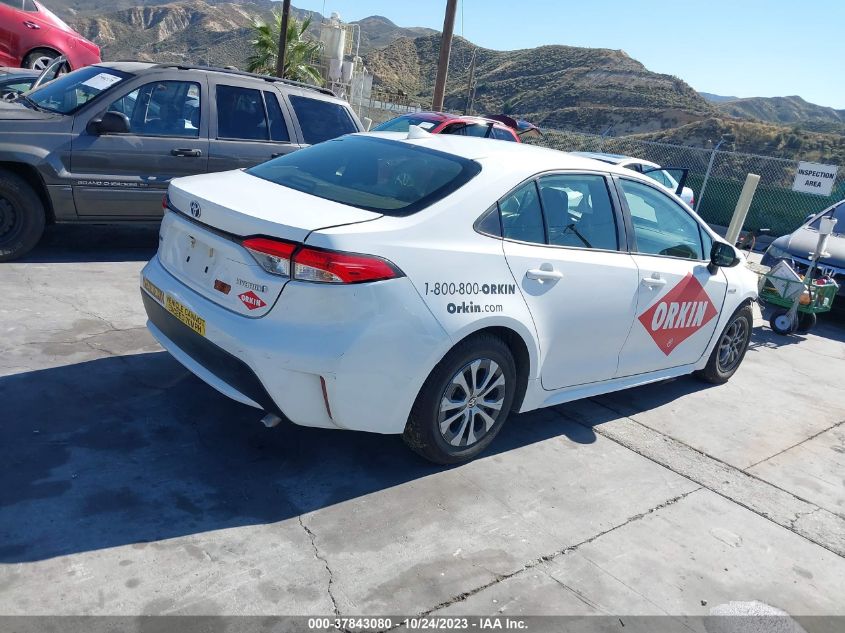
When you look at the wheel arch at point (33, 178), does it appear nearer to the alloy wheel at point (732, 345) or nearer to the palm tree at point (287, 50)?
the alloy wheel at point (732, 345)

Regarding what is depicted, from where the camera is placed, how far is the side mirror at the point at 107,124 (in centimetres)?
644

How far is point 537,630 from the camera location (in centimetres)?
290

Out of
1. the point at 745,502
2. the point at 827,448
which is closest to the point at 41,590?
the point at 745,502

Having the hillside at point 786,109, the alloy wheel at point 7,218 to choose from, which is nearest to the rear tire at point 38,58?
the alloy wheel at point 7,218

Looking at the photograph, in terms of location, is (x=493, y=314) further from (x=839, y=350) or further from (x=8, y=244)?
(x=839, y=350)

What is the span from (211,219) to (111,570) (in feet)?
5.49

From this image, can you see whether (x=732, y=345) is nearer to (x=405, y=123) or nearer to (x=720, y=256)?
(x=720, y=256)

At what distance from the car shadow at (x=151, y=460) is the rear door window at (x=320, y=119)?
12.9 ft

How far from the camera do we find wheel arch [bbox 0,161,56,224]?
6.24 metres

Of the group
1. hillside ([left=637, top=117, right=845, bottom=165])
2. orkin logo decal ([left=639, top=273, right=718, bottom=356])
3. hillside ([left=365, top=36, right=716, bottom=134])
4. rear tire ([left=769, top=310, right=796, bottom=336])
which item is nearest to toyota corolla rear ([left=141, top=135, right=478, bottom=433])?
orkin logo decal ([left=639, top=273, right=718, bottom=356])

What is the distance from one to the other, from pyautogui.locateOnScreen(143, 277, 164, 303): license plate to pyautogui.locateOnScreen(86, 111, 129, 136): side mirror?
3020 mm

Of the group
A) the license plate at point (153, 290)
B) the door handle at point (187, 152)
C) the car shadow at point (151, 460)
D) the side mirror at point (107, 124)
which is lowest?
the car shadow at point (151, 460)

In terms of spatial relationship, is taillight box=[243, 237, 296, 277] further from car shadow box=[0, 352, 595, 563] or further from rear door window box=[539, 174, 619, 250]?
rear door window box=[539, 174, 619, 250]

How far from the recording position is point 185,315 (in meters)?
3.68
